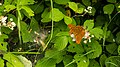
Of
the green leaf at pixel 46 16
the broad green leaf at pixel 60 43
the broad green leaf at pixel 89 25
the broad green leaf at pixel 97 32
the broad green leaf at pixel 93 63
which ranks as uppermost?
the green leaf at pixel 46 16

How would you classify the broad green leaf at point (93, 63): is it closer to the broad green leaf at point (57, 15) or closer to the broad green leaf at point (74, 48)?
the broad green leaf at point (74, 48)

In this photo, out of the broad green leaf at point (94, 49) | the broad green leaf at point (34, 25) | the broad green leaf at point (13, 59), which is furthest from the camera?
the broad green leaf at point (34, 25)

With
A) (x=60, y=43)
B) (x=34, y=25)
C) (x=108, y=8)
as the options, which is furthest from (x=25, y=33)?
(x=108, y=8)

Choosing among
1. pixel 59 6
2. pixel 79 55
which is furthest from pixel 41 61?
pixel 59 6

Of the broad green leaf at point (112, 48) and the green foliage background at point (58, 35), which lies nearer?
the green foliage background at point (58, 35)

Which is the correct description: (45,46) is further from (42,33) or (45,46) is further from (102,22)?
(102,22)

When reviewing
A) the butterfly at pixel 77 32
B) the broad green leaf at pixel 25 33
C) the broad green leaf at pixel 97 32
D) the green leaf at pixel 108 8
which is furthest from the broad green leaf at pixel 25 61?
the green leaf at pixel 108 8

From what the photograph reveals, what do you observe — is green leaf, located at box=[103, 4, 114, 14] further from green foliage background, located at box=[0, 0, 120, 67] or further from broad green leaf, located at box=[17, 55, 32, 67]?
broad green leaf, located at box=[17, 55, 32, 67]

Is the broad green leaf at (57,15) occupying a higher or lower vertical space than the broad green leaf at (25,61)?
higher

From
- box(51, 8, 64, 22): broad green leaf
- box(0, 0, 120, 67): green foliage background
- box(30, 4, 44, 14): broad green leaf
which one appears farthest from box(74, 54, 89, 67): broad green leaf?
box(30, 4, 44, 14): broad green leaf
